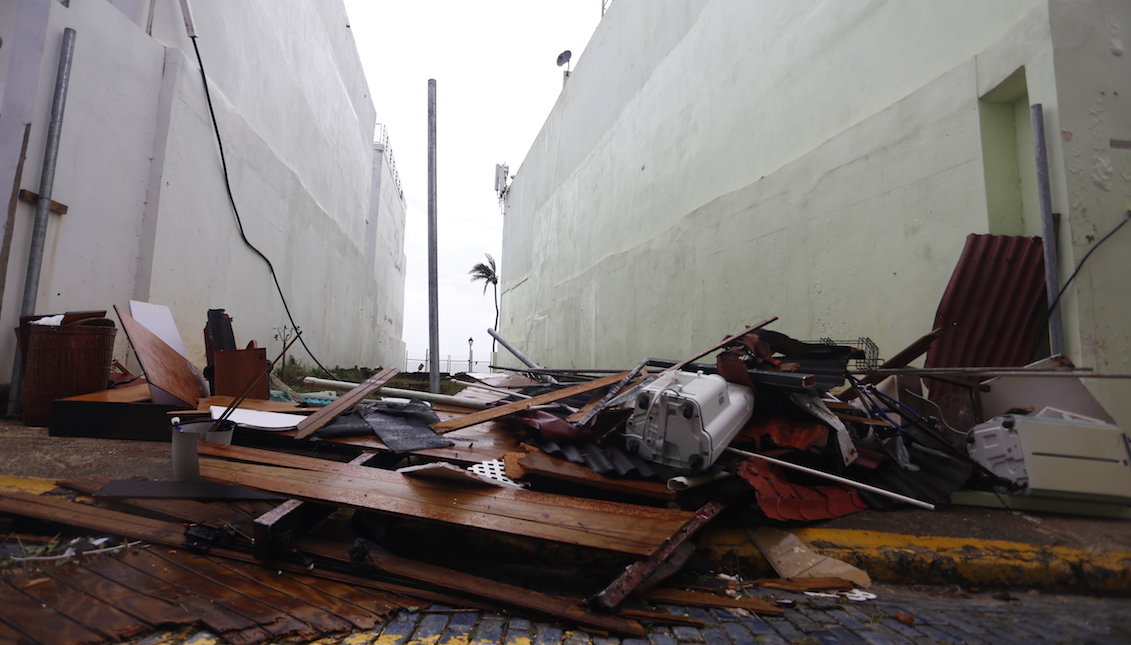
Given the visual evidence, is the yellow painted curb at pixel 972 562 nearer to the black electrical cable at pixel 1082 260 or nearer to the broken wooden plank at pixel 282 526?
the black electrical cable at pixel 1082 260

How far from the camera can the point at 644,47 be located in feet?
33.0

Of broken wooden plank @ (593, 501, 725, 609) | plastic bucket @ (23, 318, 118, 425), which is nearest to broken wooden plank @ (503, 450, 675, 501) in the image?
broken wooden plank @ (593, 501, 725, 609)

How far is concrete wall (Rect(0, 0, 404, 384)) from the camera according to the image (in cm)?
428

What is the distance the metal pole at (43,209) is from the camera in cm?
402

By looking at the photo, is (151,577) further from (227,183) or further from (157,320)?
(227,183)

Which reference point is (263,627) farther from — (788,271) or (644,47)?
(644,47)

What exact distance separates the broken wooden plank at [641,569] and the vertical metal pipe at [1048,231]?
2.56 m

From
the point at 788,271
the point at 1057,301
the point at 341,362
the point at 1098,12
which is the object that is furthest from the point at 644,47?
the point at 341,362

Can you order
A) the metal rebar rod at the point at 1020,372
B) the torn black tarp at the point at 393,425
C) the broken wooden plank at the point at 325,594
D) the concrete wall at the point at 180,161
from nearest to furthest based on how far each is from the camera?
the broken wooden plank at the point at 325,594 < the metal rebar rod at the point at 1020,372 < the torn black tarp at the point at 393,425 < the concrete wall at the point at 180,161

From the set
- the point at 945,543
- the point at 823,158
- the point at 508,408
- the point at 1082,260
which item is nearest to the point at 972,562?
the point at 945,543

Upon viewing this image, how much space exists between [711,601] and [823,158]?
4381 mm

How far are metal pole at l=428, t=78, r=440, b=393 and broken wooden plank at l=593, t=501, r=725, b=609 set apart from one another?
3.15 meters

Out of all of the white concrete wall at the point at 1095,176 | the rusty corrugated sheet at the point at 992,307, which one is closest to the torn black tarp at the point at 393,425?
the rusty corrugated sheet at the point at 992,307

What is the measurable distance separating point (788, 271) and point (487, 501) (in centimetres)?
420
